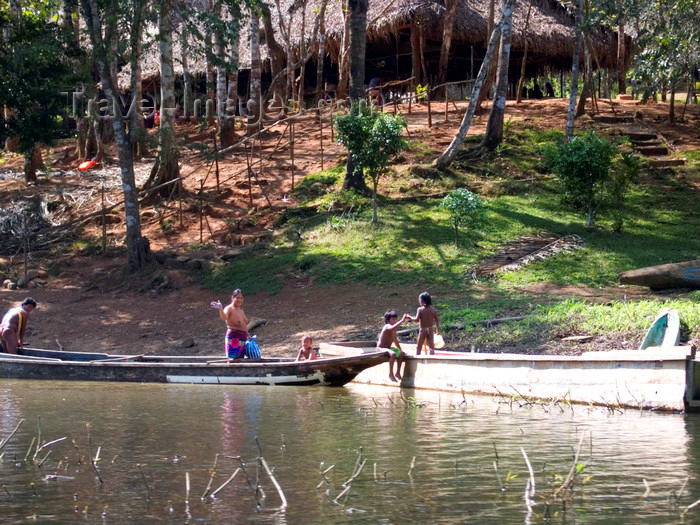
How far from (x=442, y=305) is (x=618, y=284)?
317 centimetres

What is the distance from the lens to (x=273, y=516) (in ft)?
17.9

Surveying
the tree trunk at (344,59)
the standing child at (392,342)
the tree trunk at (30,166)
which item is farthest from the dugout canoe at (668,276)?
the tree trunk at (30,166)

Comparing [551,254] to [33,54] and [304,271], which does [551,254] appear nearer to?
[304,271]

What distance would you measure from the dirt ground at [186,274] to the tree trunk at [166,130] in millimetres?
664

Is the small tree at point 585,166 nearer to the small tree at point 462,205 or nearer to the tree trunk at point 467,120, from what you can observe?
the small tree at point 462,205

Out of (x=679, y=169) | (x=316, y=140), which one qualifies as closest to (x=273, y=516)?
(x=679, y=169)

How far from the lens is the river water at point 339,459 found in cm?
557

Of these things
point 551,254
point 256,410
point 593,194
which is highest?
point 593,194

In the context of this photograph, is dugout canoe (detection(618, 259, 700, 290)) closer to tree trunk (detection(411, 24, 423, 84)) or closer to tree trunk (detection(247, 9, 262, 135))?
tree trunk (detection(247, 9, 262, 135))

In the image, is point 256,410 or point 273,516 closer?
point 273,516

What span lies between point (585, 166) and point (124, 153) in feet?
30.5

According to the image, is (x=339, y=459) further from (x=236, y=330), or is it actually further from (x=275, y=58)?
(x=275, y=58)

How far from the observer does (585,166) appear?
16719 millimetres

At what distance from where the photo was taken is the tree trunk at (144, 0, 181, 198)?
18625 mm
